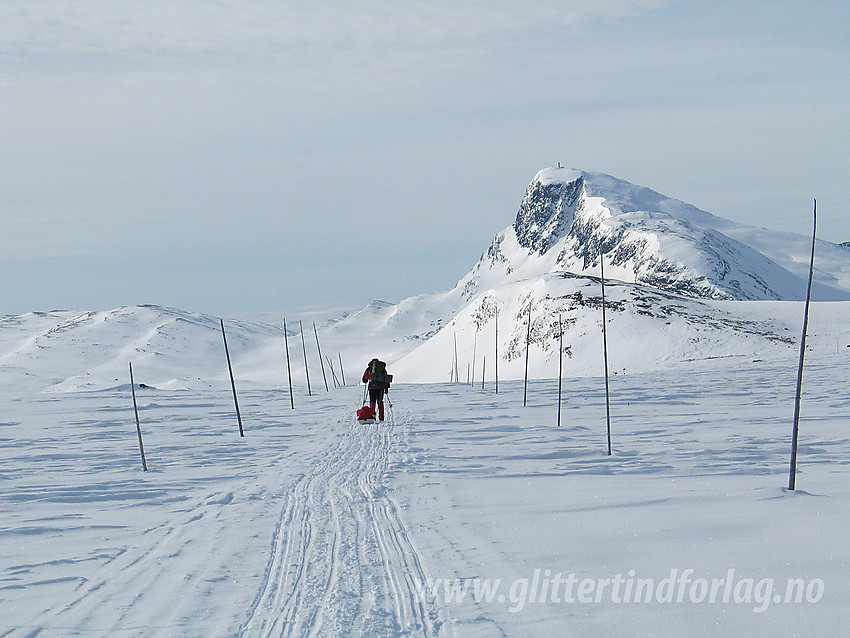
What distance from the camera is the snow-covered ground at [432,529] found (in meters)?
5.93

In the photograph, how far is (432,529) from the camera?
28.7 feet

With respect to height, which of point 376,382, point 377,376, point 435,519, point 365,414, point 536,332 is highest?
point 377,376

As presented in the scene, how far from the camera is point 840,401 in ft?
86.5

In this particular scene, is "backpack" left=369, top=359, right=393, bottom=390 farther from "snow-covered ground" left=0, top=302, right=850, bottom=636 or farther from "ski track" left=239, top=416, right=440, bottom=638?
"ski track" left=239, top=416, right=440, bottom=638

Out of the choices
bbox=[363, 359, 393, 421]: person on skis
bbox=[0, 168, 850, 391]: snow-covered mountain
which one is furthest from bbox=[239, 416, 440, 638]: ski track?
bbox=[0, 168, 850, 391]: snow-covered mountain

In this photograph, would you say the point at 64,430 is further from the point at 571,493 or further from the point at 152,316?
the point at 152,316

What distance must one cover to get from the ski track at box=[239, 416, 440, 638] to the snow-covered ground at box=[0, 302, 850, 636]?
30 millimetres

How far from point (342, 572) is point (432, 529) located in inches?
77.1

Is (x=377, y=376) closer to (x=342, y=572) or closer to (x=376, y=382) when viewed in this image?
(x=376, y=382)

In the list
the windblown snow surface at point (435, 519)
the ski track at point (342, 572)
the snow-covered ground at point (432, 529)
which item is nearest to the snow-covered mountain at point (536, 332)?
the windblown snow surface at point (435, 519)

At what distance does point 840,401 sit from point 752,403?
2.92 meters

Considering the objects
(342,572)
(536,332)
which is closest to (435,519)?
(342,572)

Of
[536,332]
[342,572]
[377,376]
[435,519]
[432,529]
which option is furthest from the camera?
[536,332]

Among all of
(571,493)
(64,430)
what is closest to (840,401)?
(571,493)
